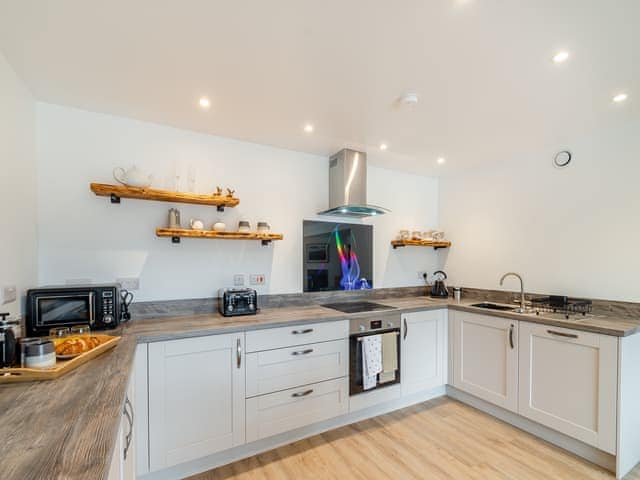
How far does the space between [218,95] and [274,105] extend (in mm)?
347

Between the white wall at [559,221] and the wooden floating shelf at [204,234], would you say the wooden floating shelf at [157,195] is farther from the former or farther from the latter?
the white wall at [559,221]

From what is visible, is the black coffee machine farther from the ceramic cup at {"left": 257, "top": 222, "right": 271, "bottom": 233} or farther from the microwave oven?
the ceramic cup at {"left": 257, "top": 222, "right": 271, "bottom": 233}

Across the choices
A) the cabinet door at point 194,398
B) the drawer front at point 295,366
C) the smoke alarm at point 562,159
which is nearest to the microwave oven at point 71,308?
the cabinet door at point 194,398

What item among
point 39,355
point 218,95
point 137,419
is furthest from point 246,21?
point 137,419

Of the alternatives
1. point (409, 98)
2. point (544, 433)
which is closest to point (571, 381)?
point (544, 433)

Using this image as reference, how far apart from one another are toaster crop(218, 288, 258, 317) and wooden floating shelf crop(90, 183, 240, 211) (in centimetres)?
68

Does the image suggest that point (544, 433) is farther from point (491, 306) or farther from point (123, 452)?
point (123, 452)

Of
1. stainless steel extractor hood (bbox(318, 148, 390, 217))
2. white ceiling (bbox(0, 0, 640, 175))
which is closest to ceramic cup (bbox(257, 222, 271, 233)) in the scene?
stainless steel extractor hood (bbox(318, 148, 390, 217))

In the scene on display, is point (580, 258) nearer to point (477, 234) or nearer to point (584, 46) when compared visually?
point (477, 234)

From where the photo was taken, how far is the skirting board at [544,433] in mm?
1921

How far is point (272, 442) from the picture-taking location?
2.10 metres

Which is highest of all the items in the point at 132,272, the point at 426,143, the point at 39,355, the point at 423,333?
the point at 426,143

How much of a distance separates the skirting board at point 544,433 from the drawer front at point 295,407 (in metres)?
1.23

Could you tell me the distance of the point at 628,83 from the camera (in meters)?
1.73
